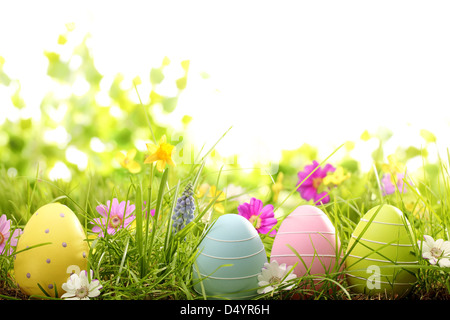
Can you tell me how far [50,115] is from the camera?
217 centimetres

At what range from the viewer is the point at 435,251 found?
0.82 metres

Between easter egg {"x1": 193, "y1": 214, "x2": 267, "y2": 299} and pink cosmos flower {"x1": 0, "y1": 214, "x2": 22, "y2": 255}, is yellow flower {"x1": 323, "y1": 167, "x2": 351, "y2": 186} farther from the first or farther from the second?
pink cosmos flower {"x1": 0, "y1": 214, "x2": 22, "y2": 255}

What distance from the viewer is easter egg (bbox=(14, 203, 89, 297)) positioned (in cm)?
79

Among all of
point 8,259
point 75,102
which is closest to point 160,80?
point 75,102

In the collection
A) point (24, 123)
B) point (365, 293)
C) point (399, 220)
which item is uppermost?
point (24, 123)

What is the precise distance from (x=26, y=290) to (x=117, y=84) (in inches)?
59.6

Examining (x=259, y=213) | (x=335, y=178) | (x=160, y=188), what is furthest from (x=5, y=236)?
(x=335, y=178)

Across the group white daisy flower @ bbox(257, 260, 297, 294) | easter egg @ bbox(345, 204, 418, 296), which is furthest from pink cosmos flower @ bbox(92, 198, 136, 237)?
easter egg @ bbox(345, 204, 418, 296)

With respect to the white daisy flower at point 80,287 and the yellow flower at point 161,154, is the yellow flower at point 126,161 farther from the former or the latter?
the white daisy flower at point 80,287

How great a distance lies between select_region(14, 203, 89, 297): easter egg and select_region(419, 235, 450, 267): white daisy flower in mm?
550

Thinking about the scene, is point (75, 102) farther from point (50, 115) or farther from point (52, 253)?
point (52, 253)

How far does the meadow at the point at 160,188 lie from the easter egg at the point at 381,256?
2 centimetres

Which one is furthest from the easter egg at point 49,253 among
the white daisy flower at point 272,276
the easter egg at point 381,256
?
the easter egg at point 381,256

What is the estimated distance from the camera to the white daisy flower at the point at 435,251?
2.64 feet
